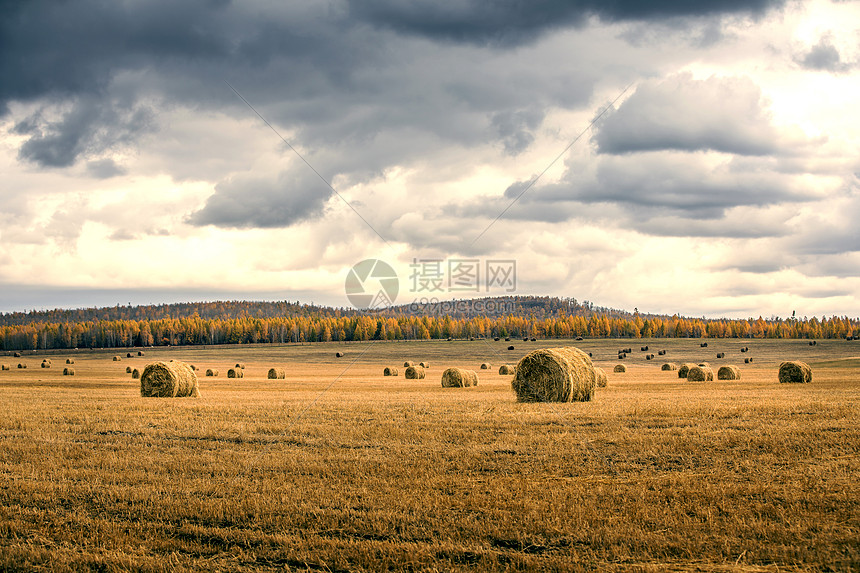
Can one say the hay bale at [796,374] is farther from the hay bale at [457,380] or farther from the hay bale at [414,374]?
the hay bale at [414,374]

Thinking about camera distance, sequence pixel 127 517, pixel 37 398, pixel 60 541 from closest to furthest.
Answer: pixel 60 541, pixel 127 517, pixel 37 398

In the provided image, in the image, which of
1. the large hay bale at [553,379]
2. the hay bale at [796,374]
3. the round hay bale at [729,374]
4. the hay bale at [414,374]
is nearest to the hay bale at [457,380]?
the large hay bale at [553,379]

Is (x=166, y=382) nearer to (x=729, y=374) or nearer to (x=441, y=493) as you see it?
(x=441, y=493)

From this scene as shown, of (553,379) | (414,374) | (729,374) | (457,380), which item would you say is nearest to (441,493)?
(553,379)

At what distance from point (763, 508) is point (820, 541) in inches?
47.9

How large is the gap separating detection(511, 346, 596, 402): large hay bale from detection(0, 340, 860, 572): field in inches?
234

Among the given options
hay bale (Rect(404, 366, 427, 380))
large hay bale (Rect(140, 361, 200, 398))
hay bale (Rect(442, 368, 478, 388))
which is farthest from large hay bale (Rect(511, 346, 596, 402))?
Answer: hay bale (Rect(404, 366, 427, 380))

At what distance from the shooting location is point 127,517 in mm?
9133

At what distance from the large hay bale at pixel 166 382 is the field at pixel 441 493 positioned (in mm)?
11870

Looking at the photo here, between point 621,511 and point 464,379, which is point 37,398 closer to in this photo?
point 464,379

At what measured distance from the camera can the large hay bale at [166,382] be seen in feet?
97.9

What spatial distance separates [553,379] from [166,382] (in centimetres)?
1770

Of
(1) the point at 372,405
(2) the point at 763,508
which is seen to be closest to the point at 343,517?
(2) the point at 763,508

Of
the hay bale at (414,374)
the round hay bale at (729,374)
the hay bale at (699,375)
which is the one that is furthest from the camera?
the hay bale at (414,374)
